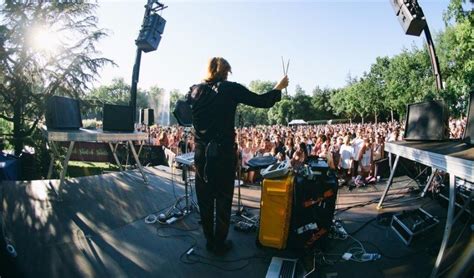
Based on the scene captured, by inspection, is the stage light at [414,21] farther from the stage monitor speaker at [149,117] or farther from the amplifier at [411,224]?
the stage monitor speaker at [149,117]

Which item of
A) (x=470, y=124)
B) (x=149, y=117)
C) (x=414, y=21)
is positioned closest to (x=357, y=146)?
(x=414, y=21)

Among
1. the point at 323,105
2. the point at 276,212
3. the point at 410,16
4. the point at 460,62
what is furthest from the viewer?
the point at 323,105

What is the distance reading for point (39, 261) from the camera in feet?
8.37

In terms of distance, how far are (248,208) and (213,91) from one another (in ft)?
7.61

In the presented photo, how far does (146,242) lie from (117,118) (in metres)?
2.80

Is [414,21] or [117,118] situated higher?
[414,21]

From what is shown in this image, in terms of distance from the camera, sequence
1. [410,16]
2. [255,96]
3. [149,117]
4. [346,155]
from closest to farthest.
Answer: [255,96]
[410,16]
[346,155]
[149,117]

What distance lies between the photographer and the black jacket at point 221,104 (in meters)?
2.91

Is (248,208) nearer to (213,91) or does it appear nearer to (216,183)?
(216,183)

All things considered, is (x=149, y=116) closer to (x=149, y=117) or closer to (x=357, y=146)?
(x=149, y=117)

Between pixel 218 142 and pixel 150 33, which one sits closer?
pixel 218 142

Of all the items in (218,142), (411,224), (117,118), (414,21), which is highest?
(414,21)

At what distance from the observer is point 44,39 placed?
38.7 feet

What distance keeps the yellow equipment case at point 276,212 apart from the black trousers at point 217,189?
1.32ft
